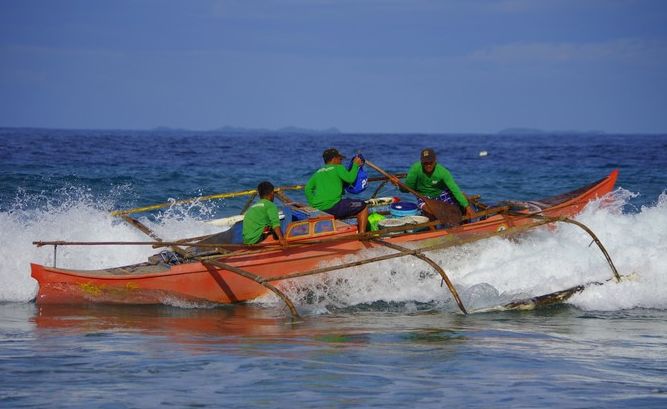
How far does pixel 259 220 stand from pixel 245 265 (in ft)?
2.45

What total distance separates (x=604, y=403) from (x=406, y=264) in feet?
20.4

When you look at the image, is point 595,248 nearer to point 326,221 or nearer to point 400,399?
point 326,221

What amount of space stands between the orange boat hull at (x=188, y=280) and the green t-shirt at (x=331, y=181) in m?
0.71

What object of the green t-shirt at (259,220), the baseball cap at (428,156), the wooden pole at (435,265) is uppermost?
the baseball cap at (428,156)

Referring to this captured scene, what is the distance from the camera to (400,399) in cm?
864

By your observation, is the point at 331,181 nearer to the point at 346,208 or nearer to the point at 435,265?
the point at 346,208

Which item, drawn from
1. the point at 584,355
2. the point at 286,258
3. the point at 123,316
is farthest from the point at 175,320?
the point at 584,355

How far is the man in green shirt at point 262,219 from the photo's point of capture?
12.9 m

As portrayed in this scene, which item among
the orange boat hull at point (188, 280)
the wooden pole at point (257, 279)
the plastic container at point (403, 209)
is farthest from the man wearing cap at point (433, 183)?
the wooden pole at point (257, 279)

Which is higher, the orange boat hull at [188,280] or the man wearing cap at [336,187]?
the man wearing cap at [336,187]

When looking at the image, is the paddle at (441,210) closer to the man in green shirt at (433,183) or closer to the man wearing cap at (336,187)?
the man in green shirt at (433,183)

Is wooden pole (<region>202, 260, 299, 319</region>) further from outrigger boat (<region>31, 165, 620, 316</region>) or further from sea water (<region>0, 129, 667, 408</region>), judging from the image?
sea water (<region>0, 129, 667, 408</region>)

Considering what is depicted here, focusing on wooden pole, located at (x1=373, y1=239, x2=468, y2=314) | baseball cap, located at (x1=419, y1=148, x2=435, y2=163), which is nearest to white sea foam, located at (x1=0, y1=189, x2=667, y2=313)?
wooden pole, located at (x1=373, y1=239, x2=468, y2=314)

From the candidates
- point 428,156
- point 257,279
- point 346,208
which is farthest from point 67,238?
point 428,156
